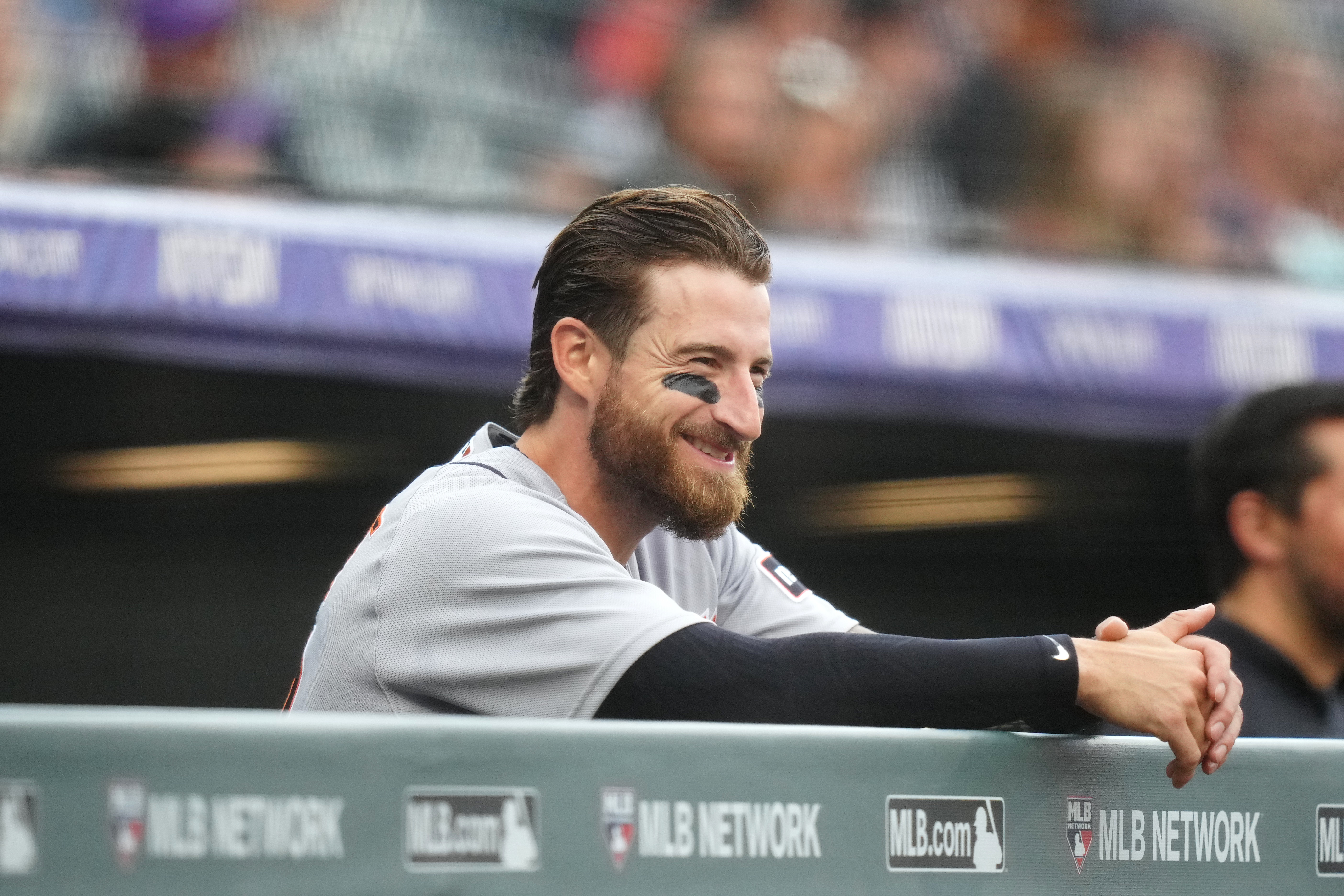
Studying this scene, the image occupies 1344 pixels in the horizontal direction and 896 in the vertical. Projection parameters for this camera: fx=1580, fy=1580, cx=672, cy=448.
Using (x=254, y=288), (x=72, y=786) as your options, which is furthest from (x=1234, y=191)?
(x=72, y=786)

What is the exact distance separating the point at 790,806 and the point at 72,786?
55cm

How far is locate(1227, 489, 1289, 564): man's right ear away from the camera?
2.54 meters

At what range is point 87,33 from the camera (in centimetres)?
414

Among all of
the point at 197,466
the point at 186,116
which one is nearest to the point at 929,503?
the point at 197,466

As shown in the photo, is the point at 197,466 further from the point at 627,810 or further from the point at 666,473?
the point at 627,810

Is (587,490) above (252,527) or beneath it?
above

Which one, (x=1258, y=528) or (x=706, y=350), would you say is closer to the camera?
(x=706, y=350)

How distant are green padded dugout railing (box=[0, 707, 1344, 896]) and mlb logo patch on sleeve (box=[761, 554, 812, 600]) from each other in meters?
0.67

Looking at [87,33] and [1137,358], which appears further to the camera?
[1137,358]

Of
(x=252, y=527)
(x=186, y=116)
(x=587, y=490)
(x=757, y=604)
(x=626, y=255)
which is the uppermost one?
(x=186, y=116)

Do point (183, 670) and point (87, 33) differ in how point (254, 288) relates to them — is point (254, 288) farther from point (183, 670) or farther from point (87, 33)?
point (183, 670)

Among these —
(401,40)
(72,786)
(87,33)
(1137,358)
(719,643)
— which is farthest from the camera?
(1137,358)

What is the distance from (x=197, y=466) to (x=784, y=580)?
2925 mm

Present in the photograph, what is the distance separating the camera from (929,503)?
542cm
